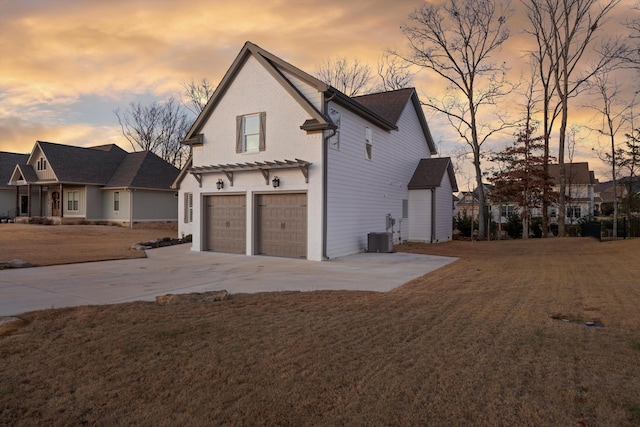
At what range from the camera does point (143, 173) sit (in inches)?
1272

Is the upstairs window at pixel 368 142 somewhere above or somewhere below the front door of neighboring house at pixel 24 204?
above

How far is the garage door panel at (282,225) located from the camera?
14664 mm

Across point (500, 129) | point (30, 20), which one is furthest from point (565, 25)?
point (30, 20)

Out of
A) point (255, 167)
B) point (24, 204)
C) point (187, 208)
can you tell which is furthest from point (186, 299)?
point (24, 204)

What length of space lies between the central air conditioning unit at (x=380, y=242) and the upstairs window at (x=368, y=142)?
326cm

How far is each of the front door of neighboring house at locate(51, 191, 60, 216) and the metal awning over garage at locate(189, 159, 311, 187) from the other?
2171cm

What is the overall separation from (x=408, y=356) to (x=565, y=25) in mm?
28123

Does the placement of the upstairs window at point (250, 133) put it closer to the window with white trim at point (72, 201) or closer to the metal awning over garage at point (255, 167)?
the metal awning over garage at point (255, 167)

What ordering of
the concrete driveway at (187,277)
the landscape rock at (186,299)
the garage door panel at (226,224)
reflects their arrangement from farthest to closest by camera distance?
the garage door panel at (226,224), the concrete driveway at (187,277), the landscape rock at (186,299)

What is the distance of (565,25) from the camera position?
2517cm

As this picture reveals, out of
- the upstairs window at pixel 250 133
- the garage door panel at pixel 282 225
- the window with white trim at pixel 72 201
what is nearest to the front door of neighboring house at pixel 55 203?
the window with white trim at pixel 72 201

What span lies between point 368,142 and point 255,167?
5.02 m

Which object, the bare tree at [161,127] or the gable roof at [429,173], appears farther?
the bare tree at [161,127]

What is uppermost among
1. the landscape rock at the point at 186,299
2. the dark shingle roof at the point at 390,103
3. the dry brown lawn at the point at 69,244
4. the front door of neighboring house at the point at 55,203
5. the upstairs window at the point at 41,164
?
the dark shingle roof at the point at 390,103
